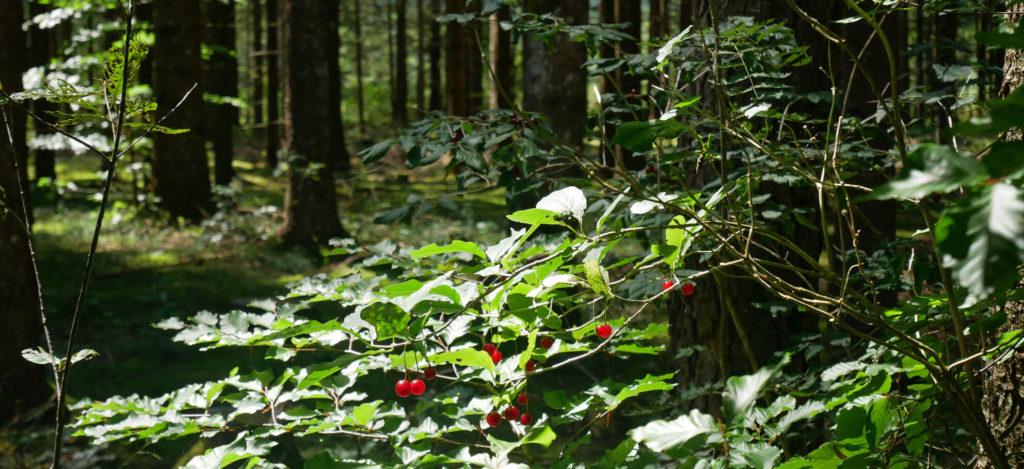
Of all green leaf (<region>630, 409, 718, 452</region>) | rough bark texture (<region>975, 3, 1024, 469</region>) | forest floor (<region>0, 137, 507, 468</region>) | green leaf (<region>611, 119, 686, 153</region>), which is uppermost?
green leaf (<region>611, 119, 686, 153</region>)

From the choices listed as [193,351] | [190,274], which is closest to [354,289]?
[193,351]

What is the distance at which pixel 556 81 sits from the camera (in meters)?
5.20

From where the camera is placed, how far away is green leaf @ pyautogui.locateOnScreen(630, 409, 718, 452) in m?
0.91

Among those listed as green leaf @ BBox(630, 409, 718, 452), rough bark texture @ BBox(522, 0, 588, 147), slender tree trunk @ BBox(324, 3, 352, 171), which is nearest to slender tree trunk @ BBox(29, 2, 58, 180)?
slender tree trunk @ BBox(324, 3, 352, 171)

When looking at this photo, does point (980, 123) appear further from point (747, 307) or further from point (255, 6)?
point (255, 6)

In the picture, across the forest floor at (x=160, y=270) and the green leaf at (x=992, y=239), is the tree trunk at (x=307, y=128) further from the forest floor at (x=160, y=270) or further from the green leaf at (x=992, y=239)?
the green leaf at (x=992, y=239)

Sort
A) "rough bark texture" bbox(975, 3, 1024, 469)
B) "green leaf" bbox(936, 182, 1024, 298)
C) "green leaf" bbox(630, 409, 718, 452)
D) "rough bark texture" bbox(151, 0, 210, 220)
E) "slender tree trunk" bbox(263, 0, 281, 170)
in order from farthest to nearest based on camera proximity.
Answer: "slender tree trunk" bbox(263, 0, 281, 170)
"rough bark texture" bbox(151, 0, 210, 220)
"rough bark texture" bbox(975, 3, 1024, 469)
"green leaf" bbox(630, 409, 718, 452)
"green leaf" bbox(936, 182, 1024, 298)

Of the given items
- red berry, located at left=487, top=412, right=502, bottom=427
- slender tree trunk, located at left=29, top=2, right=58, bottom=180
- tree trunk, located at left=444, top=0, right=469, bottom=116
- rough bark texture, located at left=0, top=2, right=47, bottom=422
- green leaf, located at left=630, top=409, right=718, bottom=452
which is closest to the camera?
green leaf, located at left=630, top=409, right=718, bottom=452

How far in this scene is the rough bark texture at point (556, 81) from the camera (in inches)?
203

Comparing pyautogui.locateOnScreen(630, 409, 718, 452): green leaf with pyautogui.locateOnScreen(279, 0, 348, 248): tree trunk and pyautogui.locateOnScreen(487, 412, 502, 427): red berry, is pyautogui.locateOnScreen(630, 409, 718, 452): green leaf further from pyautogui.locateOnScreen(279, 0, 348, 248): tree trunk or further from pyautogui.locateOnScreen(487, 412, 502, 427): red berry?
pyautogui.locateOnScreen(279, 0, 348, 248): tree trunk

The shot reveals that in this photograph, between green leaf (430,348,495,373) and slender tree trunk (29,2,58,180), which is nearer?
green leaf (430,348,495,373)

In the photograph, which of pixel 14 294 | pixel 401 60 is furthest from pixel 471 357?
pixel 401 60

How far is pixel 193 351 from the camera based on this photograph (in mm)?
5867

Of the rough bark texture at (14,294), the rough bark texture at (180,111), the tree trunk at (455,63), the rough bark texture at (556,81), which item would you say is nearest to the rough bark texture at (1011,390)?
the rough bark texture at (556,81)
